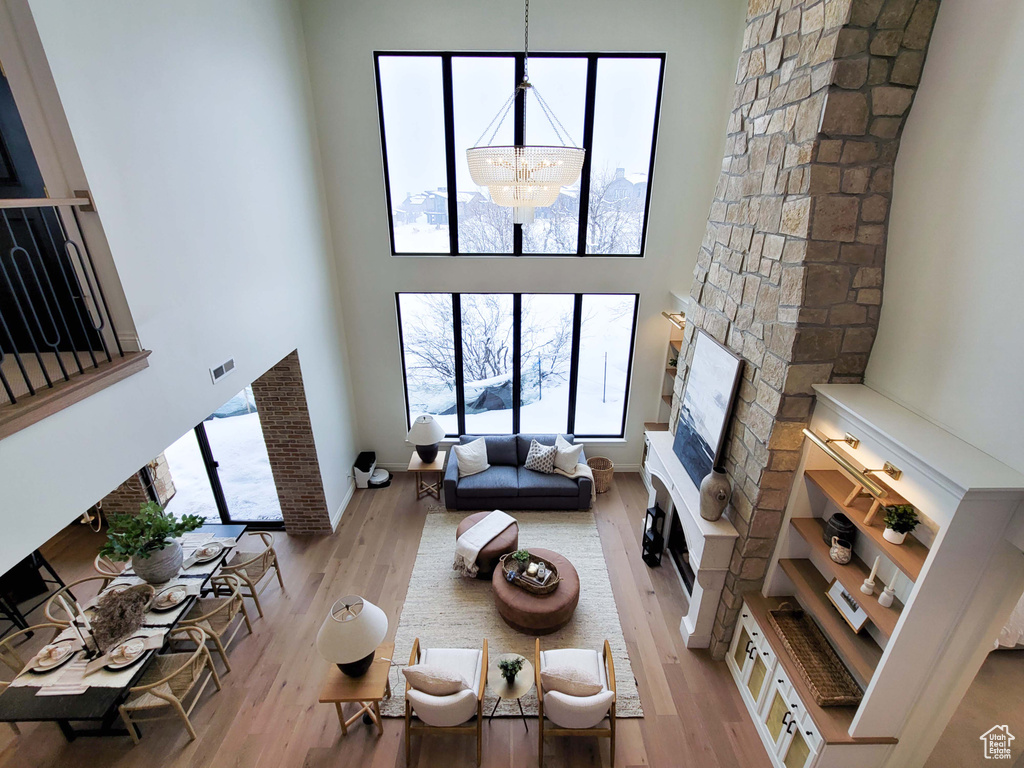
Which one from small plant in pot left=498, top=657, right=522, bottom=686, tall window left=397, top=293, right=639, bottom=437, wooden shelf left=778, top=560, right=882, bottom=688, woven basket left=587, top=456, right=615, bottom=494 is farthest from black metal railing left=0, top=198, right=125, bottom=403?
woven basket left=587, top=456, right=615, bottom=494

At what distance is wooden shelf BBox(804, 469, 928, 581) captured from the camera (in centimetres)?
268

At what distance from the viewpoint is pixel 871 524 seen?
3.02m

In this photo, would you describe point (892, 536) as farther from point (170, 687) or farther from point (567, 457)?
point (170, 687)

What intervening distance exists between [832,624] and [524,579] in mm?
2474

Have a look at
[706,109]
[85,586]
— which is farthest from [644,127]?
[85,586]

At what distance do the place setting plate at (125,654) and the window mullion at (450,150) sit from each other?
487cm

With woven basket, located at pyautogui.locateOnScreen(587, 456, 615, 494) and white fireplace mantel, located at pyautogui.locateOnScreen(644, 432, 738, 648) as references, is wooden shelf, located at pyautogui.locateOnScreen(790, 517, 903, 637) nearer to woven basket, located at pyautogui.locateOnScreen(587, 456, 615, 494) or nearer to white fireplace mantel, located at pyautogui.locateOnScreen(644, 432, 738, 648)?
white fireplace mantel, located at pyautogui.locateOnScreen(644, 432, 738, 648)

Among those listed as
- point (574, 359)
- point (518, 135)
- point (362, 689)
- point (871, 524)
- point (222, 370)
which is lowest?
point (362, 689)

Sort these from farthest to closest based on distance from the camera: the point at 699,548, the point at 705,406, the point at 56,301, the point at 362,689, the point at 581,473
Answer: the point at 581,473 → the point at 705,406 → the point at 699,548 → the point at 362,689 → the point at 56,301

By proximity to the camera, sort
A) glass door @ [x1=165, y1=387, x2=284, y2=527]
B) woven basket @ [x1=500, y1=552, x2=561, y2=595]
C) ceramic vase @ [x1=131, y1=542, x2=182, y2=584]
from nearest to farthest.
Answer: ceramic vase @ [x1=131, y1=542, x2=182, y2=584] → woven basket @ [x1=500, y1=552, x2=561, y2=595] → glass door @ [x1=165, y1=387, x2=284, y2=527]

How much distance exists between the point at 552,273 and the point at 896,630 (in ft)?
15.5

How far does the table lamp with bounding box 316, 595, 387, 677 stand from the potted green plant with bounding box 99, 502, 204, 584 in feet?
6.71

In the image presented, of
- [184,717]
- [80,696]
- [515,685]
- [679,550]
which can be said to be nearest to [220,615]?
[184,717]

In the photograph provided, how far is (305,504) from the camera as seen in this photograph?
575 centimetres
